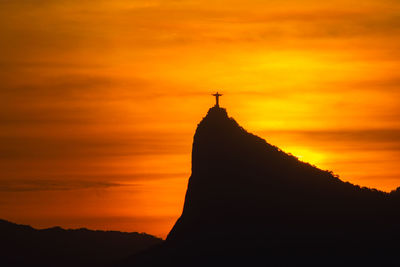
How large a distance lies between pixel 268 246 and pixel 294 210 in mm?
7912

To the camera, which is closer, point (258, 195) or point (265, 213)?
point (265, 213)

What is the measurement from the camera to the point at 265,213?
183 meters

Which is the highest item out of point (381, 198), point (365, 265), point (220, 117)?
point (220, 117)

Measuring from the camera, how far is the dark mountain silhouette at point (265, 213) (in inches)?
6762

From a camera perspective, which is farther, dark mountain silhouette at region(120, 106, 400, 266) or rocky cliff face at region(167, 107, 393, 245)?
rocky cliff face at region(167, 107, 393, 245)

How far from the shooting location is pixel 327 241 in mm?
173250

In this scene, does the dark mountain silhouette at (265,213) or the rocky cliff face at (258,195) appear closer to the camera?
the dark mountain silhouette at (265,213)

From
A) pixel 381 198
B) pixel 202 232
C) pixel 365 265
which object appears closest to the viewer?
pixel 365 265

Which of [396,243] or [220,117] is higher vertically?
[220,117]

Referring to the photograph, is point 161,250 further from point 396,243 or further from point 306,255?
point 396,243

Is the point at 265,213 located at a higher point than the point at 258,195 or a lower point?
lower

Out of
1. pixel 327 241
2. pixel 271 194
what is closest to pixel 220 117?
pixel 271 194

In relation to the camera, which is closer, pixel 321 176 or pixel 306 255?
pixel 306 255

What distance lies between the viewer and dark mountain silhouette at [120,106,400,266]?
171750 millimetres
